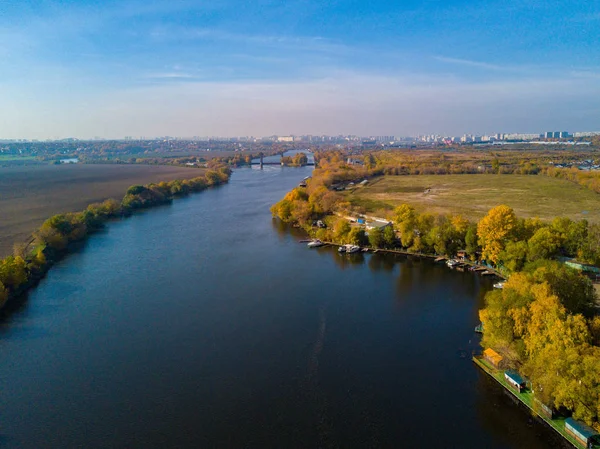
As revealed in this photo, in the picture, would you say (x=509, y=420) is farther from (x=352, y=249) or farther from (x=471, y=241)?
(x=352, y=249)

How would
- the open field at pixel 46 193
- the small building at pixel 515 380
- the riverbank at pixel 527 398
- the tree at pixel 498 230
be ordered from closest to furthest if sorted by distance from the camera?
the riverbank at pixel 527 398
the small building at pixel 515 380
the tree at pixel 498 230
the open field at pixel 46 193

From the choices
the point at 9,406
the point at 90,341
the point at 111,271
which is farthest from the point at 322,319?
the point at 111,271

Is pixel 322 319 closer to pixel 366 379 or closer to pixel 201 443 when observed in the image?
pixel 366 379

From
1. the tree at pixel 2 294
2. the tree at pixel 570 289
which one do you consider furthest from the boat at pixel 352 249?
the tree at pixel 2 294

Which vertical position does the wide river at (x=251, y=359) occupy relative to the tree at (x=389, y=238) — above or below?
below

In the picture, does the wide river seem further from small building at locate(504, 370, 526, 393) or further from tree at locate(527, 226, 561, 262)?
tree at locate(527, 226, 561, 262)

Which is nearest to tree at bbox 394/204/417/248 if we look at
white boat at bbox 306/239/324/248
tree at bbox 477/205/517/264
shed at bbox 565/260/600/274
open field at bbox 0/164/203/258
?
tree at bbox 477/205/517/264

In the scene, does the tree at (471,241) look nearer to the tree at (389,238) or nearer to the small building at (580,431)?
the tree at (389,238)
